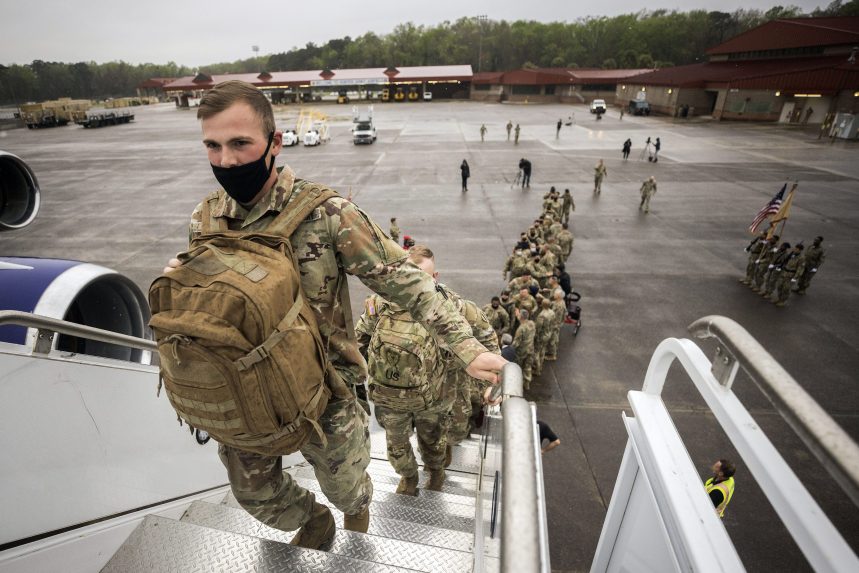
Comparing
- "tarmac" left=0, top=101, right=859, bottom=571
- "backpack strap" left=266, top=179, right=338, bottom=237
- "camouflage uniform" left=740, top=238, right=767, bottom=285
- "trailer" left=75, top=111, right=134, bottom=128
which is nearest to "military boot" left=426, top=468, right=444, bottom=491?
"tarmac" left=0, top=101, right=859, bottom=571

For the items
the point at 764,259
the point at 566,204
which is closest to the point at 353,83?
the point at 566,204

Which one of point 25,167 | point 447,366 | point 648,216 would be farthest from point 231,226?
point 648,216

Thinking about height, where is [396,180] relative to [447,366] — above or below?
below

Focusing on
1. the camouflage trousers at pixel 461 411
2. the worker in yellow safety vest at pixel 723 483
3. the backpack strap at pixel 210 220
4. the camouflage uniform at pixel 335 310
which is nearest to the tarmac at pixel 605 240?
the worker in yellow safety vest at pixel 723 483

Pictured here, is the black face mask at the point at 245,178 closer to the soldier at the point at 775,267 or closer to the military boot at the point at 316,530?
the military boot at the point at 316,530

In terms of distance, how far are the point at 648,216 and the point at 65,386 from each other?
661 inches

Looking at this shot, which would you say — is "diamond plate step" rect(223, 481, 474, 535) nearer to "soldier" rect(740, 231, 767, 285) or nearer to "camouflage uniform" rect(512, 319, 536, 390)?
"camouflage uniform" rect(512, 319, 536, 390)

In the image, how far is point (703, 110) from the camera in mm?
44312

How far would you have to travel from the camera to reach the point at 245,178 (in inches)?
76.3

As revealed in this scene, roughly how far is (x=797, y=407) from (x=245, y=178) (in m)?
2.19

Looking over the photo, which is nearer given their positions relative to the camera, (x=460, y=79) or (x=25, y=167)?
(x=25, y=167)

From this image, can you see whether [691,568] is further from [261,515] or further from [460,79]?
[460,79]

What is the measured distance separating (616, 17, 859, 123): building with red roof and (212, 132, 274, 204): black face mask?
45.5 meters

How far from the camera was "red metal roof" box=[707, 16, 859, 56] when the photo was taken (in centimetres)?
3678
